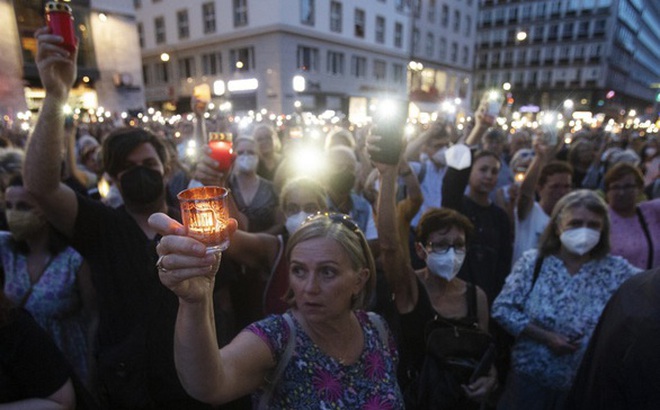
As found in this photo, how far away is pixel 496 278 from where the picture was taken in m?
3.53

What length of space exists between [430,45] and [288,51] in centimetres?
1983

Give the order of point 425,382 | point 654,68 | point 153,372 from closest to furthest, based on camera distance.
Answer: point 153,372 < point 425,382 < point 654,68

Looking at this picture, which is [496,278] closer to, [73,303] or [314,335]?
[314,335]

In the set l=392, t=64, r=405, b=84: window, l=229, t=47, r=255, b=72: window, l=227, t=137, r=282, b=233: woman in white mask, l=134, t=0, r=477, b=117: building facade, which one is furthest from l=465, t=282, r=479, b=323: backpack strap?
l=392, t=64, r=405, b=84: window

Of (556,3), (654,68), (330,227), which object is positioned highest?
(556,3)

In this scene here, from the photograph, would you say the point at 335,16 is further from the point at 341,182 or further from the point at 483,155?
the point at 341,182

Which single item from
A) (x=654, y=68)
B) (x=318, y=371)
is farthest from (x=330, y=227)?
(x=654, y=68)

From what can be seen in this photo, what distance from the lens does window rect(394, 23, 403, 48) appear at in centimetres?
3378

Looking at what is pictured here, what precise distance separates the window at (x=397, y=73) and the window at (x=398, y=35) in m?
1.73

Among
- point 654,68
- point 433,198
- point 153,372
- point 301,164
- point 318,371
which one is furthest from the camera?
point 654,68

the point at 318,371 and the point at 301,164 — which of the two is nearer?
the point at 318,371

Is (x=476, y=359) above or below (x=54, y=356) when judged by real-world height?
below

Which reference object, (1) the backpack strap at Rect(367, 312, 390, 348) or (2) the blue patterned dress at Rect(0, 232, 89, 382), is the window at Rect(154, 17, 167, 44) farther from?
(1) the backpack strap at Rect(367, 312, 390, 348)

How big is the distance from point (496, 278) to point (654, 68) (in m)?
118
